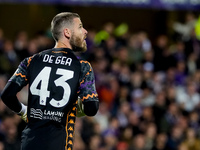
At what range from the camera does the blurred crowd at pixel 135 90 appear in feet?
37.6

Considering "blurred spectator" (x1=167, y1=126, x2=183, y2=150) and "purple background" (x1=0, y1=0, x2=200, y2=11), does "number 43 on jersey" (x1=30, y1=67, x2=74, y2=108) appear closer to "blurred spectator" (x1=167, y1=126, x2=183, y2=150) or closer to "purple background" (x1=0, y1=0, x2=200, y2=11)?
"purple background" (x1=0, y1=0, x2=200, y2=11)

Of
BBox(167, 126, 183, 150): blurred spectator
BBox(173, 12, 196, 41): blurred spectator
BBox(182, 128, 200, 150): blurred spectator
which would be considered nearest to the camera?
BBox(167, 126, 183, 150): blurred spectator

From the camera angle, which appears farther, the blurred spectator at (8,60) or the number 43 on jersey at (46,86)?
the blurred spectator at (8,60)

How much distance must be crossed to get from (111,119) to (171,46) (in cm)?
547

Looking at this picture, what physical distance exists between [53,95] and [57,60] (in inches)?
12.5

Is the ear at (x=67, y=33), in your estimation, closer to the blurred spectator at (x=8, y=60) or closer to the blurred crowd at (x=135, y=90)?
the blurred crowd at (x=135, y=90)

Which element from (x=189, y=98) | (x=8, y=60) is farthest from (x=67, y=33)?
(x=189, y=98)

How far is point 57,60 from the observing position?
414 centimetres

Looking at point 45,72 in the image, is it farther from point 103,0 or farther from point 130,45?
point 130,45

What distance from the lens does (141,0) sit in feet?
42.6

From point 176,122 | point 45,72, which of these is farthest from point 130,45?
point 45,72

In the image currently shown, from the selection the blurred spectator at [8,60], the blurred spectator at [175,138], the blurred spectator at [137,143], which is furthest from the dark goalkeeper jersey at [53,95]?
the blurred spectator at [175,138]

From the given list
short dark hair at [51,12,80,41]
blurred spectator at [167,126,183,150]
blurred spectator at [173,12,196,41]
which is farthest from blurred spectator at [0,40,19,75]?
short dark hair at [51,12,80,41]

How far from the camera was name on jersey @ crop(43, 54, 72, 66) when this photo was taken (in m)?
4.14
